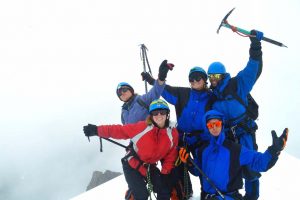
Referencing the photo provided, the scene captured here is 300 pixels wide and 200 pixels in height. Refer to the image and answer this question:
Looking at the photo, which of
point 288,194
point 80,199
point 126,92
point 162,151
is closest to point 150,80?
point 126,92

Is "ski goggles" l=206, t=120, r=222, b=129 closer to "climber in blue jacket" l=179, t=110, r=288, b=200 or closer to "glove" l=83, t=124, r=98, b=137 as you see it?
"climber in blue jacket" l=179, t=110, r=288, b=200

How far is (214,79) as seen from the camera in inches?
214

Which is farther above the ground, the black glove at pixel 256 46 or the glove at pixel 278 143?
the black glove at pixel 256 46

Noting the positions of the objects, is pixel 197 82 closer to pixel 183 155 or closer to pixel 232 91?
pixel 232 91

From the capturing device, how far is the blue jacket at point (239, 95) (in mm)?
5164

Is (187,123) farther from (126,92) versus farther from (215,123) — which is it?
(126,92)

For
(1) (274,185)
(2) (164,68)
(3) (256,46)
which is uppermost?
(3) (256,46)

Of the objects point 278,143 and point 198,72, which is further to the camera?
point 198,72

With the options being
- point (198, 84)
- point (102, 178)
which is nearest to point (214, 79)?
point (198, 84)

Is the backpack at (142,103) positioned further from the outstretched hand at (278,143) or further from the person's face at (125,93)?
the outstretched hand at (278,143)

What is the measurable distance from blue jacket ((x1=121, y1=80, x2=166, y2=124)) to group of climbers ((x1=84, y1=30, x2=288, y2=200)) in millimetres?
20

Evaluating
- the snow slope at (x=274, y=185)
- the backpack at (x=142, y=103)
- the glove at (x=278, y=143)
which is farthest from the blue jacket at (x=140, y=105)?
the glove at (x=278, y=143)

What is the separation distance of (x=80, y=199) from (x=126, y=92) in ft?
15.3

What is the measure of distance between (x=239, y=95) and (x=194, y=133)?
1.12m
